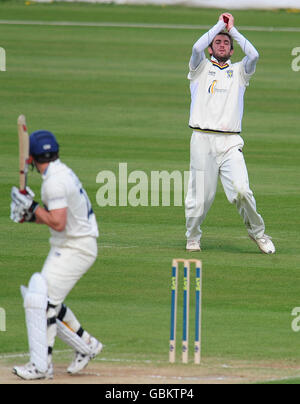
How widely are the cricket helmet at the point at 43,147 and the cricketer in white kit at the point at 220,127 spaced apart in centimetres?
389

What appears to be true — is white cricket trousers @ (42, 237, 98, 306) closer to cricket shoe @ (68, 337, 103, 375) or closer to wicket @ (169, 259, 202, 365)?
cricket shoe @ (68, 337, 103, 375)

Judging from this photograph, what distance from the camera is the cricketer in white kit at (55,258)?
7359mm

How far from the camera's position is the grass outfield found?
9078 mm

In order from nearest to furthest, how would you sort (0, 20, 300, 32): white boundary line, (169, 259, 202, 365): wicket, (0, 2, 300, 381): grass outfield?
1. (169, 259, 202, 365): wicket
2. (0, 2, 300, 381): grass outfield
3. (0, 20, 300, 32): white boundary line

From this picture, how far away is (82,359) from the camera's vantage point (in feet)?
25.4

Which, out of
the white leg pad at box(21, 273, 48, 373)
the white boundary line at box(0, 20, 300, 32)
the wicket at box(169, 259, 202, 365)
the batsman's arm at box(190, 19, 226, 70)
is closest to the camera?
the white leg pad at box(21, 273, 48, 373)

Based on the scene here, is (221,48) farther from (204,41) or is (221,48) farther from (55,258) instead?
(55,258)

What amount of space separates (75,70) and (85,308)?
16.5 m

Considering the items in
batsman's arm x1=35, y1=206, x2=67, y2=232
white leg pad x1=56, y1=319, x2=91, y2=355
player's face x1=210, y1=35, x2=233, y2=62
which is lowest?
white leg pad x1=56, y1=319, x2=91, y2=355

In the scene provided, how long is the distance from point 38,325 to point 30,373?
36cm

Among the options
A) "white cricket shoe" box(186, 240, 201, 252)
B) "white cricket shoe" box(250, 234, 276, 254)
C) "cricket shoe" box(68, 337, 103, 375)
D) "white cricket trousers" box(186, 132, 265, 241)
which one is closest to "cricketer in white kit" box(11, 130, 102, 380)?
"cricket shoe" box(68, 337, 103, 375)

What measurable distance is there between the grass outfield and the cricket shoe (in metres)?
0.49

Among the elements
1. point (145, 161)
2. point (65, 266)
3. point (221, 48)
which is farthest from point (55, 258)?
point (145, 161)

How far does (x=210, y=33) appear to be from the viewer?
11094 millimetres
